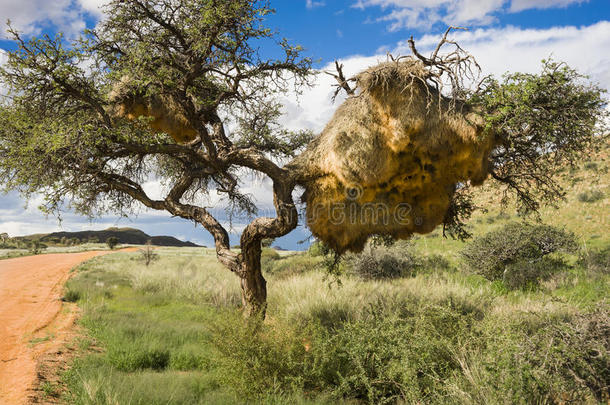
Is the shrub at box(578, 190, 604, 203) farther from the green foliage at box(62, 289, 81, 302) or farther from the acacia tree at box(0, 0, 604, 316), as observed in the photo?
the green foliage at box(62, 289, 81, 302)

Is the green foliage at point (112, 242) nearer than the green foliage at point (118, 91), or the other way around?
the green foliage at point (118, 91)

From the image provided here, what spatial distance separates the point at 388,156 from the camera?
294 inches

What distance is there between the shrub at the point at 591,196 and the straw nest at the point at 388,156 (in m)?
27.8

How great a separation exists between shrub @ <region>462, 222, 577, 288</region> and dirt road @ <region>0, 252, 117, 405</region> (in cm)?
1525

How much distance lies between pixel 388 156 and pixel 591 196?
30.1 metres

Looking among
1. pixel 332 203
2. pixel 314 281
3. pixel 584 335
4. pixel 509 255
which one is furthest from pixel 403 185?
pixel 509 255

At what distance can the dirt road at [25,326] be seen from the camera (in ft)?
20.9

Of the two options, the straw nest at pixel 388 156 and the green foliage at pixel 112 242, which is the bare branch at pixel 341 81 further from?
the green foliage at pixel 112 242

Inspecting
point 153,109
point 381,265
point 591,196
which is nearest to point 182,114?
point 153,109

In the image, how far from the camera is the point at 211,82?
33.6 ft

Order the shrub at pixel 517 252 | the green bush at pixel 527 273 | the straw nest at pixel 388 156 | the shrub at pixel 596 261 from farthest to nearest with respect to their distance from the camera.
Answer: the shrub at pixel 517 252 < the green bush at pixel 527 273 < the shrub at pixel 596 261 < the straw nest at pixel 388 156

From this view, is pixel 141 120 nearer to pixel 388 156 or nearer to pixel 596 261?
pixel 388 156

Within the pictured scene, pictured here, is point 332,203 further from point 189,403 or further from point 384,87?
point 189,403

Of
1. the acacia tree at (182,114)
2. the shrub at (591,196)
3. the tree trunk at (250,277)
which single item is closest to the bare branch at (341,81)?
the acacia tree at (182,114)
